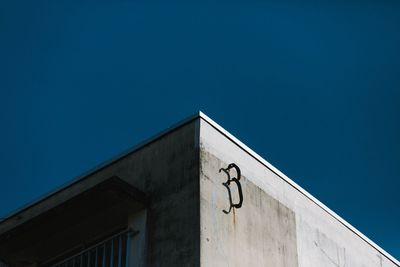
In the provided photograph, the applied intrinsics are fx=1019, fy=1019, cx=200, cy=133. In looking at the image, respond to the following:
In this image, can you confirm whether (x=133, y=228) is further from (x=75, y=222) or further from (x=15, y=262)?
(x=15, y=262)

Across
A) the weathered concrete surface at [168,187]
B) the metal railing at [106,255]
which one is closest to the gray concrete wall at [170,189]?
the weathered concrete surface at [168,187]

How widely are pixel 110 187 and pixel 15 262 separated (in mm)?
2333

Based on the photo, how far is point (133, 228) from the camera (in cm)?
1260

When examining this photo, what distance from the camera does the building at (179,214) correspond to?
12070mm

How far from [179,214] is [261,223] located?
4.45ft

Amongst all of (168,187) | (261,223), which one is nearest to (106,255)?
(168,187)

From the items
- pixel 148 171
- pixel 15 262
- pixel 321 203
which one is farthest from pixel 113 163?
pixel 321 203

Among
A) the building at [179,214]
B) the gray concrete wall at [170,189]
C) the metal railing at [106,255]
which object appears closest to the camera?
the gray concrete wall at [170,189]

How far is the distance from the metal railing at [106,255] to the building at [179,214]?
0.05ft

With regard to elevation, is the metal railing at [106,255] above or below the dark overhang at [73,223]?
below

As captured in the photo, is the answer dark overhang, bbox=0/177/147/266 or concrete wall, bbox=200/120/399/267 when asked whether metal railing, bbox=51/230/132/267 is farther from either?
concrete wall, bbox=200/120/399/267

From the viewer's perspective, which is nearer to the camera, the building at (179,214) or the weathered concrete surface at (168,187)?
the weathered concrete surface at (168,187)

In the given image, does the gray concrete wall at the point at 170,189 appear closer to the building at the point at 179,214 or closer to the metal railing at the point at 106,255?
the building at the point at 179,214

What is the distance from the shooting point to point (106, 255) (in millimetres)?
12867
